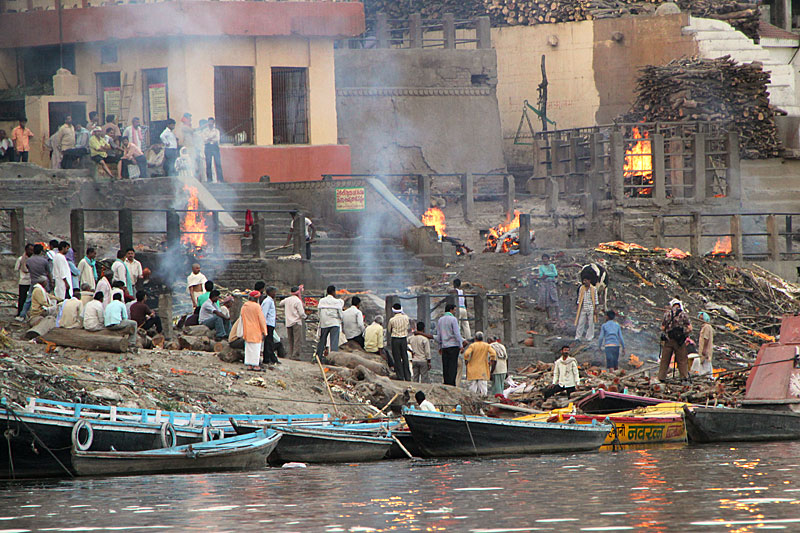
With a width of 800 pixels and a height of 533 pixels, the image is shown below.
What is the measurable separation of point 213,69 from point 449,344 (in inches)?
545

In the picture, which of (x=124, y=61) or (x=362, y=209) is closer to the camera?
(x=362, y=209)

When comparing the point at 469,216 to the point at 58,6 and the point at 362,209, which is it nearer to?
the point at 362,209

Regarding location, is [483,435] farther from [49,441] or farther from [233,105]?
[233,105]

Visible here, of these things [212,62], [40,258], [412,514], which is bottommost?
[412,514]

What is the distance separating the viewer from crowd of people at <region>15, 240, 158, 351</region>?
2061 centimetres

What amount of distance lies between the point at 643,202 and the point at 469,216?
16.0 ft

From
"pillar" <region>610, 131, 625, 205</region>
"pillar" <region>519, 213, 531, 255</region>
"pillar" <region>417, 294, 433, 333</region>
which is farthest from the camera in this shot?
"pillar" <region>610, 131, 625, 205</region>

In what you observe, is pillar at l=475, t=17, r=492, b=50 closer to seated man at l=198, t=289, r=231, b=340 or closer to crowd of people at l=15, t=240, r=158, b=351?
crowd of people at l=15, t=240, r=158, b=351

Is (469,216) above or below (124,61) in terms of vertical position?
below

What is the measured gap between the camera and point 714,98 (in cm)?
3844

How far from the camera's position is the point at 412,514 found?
13148mm

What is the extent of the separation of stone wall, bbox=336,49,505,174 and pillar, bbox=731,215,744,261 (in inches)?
343

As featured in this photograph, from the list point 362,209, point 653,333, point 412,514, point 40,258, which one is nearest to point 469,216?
point 362,209

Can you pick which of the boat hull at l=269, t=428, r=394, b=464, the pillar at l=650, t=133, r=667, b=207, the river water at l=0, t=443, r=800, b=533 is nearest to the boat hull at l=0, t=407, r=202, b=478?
the river water at l=0, t=443, r=800, b=533
